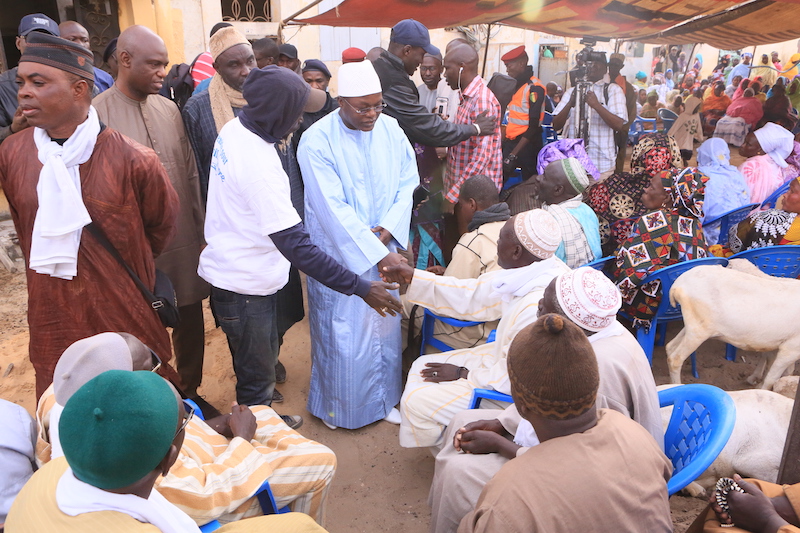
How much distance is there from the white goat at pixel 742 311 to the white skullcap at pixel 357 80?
2171 millimetres

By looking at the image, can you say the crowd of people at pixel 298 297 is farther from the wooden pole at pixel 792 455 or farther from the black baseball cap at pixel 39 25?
the wooden pole at pixel 792 455

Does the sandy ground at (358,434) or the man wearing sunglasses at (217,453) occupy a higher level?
the man wearing sunglasses at (217,453)

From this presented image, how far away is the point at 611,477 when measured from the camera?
63.6 inches

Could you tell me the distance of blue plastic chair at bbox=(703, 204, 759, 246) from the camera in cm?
472

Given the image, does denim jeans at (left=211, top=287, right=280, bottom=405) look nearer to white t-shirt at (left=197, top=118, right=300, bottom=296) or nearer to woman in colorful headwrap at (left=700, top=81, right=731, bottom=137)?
white t-shirt at (left=197, top=118, right=300, bottom=296)

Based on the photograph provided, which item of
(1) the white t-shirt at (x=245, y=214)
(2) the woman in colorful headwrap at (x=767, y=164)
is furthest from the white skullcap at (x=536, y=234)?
(2) the woman in colorful headwrap at (x=767, y=164)

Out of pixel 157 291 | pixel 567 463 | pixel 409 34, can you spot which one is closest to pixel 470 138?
pixel 409 34

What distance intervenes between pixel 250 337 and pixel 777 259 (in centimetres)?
341

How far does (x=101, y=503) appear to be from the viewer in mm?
1299

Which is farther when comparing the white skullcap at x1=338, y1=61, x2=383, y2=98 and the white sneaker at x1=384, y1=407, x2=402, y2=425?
the white sneaker at x1=384, y1=407, x2=402, y2=425

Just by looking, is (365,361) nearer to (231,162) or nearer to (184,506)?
(231,162)

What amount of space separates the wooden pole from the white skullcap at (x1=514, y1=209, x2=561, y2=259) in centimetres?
117

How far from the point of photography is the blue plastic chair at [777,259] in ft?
12.5

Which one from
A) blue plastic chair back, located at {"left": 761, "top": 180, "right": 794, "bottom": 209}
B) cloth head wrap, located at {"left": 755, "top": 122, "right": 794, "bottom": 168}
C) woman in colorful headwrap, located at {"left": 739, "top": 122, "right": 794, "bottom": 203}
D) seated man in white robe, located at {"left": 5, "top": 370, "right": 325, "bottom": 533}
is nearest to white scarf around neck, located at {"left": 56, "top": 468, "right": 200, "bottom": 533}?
seated man in white robe, located at {"left": 5, "top": 370, "right": 325, "bottom": 533}
